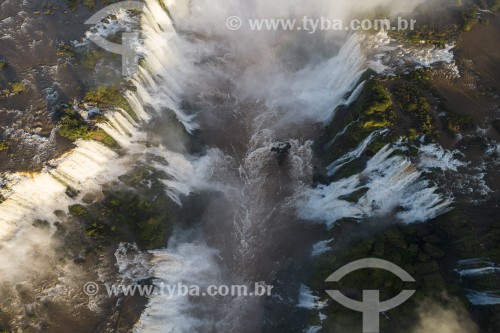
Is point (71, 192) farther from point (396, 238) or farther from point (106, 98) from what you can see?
point (396, 238)

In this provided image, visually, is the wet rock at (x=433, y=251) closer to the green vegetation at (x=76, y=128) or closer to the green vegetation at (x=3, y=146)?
the green vegetation at (x=76, y=128)

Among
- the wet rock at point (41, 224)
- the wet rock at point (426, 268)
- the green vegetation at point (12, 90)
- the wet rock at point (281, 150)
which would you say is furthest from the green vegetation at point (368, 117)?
the green vegetation at point (12, 90)

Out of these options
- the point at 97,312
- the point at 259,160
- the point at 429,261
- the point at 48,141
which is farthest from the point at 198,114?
the point at 429,261

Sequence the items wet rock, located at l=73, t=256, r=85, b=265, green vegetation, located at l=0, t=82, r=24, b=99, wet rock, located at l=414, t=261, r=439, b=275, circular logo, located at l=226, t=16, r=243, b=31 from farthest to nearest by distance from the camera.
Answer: circular logo, located at l=226, t=16, r=243, b=31 → green vegetation, located at l=0, t=82, r=24, b=99 → wet rock, located at l=73, t=256, r=85, b=265 → wet rock, located at l=414, t=261, r=439, b=275

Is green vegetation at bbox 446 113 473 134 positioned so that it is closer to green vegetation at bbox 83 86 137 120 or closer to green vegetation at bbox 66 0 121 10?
green vegetation at bbox 83 86 137 120

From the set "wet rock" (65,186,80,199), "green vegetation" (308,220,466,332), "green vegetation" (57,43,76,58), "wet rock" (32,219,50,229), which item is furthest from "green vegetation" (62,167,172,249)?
"green vegetation" (57,43,76,58)

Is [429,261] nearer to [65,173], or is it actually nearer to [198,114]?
[198,114]

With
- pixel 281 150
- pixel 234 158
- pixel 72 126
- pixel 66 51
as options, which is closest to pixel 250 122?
pixel 234 158

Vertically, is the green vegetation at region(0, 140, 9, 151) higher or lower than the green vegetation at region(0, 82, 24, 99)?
lower

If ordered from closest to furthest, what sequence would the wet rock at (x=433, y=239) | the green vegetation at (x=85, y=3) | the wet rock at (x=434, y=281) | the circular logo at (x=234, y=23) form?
the wet rock at (x=434, y=281) → the wet rock at (x=433, y=239) → the green vegetation at (x=85, y=3) → the circular logo at (x=234, y=23)

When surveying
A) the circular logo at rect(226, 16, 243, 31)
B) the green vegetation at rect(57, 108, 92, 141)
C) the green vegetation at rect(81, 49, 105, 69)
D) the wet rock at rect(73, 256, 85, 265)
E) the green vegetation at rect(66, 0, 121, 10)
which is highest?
the circular logo at rect(226, 16, 243, 31)

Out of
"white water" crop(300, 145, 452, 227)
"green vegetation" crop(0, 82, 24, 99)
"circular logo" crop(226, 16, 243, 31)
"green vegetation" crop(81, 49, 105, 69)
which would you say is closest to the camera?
"white water" crop(300, 145, 452, 227)
